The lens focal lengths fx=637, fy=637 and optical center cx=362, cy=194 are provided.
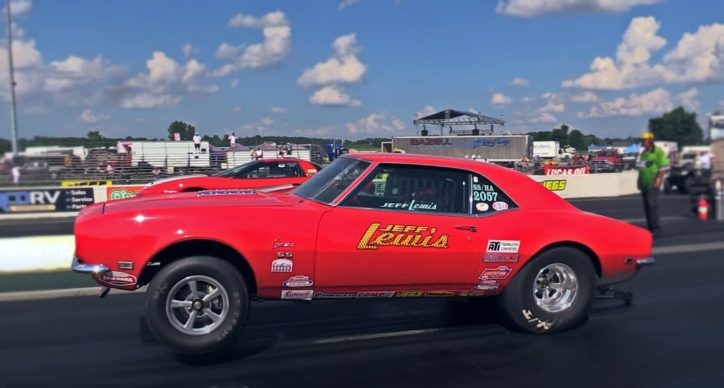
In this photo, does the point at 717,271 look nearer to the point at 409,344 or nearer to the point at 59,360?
the point at 409,344

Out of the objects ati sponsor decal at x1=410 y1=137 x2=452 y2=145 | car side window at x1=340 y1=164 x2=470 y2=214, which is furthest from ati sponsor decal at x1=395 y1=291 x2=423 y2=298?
ati sponsor decal at x1=410 y1=137 x2=452 y2=145

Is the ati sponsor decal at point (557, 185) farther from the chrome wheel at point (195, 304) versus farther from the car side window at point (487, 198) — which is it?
the chrome wheel at point (195, 304)

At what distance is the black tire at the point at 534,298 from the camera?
17.6 ft

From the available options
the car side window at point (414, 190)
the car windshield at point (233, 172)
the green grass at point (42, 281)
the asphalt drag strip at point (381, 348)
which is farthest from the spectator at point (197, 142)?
the car side window at point (414, 190)

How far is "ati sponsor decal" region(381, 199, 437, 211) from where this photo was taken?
5.21m

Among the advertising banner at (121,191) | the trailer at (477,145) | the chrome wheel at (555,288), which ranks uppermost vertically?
the trailer at (477,145)

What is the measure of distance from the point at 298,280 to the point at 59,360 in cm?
188

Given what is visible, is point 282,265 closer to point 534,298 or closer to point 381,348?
point 381,348

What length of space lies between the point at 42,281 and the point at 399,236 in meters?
5.06

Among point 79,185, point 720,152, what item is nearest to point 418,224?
point 720,152

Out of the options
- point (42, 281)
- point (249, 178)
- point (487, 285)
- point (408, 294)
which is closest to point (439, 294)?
point (408, 294)

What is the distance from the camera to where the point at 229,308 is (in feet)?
15.4

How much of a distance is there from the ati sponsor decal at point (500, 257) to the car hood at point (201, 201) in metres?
1.66

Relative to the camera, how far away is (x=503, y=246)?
5250 millimetres
